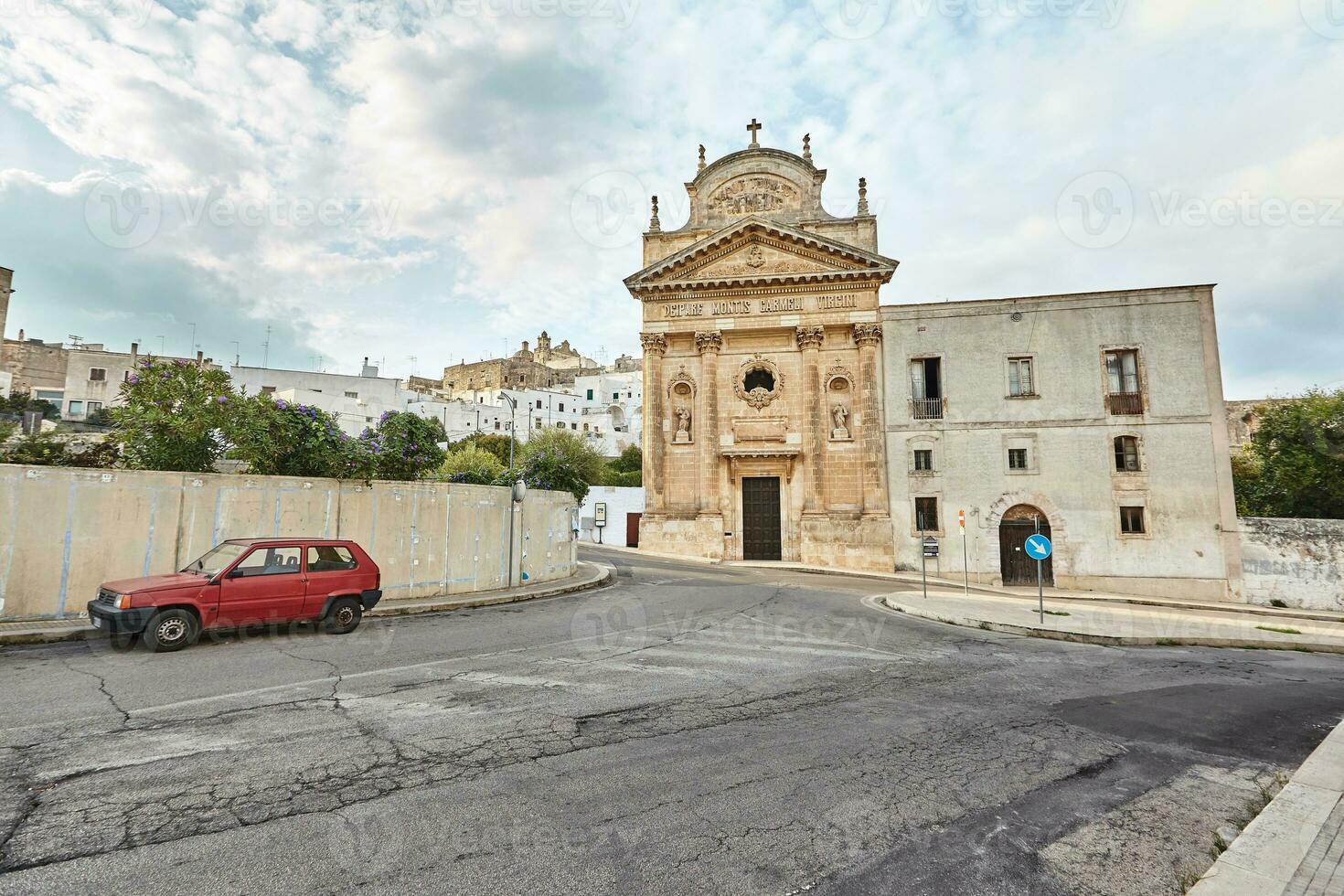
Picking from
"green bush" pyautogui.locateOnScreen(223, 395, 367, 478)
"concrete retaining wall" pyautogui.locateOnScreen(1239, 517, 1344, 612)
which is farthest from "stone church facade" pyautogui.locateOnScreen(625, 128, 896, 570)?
"green bush" pyautogui.locateOnScreen(223, 395, 367, 478)

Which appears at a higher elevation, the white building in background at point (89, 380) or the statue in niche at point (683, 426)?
the white building in background at point (89, 380)

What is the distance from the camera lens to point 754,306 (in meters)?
27.4

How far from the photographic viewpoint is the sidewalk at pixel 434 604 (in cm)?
841

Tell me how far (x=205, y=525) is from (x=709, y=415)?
19.3 meters

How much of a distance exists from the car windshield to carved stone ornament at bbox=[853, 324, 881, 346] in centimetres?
2281

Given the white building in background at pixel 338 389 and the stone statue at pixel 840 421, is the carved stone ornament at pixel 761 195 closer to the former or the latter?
the stone statue at pixel 840 421

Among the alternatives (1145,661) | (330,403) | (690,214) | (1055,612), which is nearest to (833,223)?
(690,214)

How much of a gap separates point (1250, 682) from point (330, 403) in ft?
191

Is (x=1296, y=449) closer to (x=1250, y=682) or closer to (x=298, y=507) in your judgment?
(x=1250, y=682)

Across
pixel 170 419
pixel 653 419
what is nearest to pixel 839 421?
pixel 653 419

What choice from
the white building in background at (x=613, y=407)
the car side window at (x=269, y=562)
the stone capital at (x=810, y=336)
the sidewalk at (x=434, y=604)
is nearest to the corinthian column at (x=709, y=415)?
the stone capital at (x=810, y=336)

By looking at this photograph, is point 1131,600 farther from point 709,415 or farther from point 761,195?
point 761,195

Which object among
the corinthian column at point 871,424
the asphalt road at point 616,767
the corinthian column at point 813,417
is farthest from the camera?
the corinthian column at point 813,417

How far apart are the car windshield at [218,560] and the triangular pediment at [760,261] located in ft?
69.8
